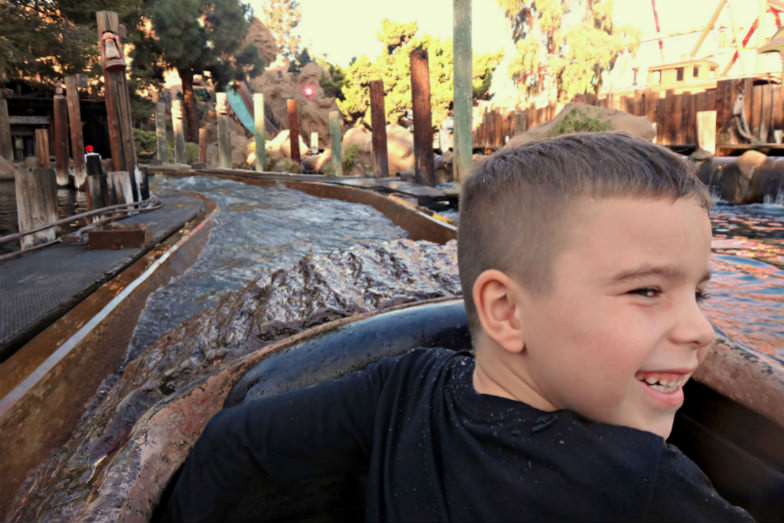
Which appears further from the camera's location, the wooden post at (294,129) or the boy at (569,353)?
the wooden post at (294,129)

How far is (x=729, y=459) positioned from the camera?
1.14 meters

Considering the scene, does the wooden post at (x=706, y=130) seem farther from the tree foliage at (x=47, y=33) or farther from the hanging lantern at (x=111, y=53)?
the tree foliage at (x=47, y=33)

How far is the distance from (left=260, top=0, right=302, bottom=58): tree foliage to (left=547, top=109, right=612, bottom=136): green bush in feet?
201

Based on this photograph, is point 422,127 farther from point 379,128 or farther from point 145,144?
point 145,144

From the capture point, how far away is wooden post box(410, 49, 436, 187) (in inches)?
404

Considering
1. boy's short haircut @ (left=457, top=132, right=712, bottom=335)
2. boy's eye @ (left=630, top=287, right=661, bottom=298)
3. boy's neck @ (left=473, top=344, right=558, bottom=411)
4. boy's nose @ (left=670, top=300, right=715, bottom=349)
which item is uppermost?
boy's short haircut @ (left=457, top=132, right=712, bottom=335)

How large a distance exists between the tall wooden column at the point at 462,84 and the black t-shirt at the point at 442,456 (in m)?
7.29

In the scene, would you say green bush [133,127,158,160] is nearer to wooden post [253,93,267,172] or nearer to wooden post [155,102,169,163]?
wooden post [155,102,169,163]

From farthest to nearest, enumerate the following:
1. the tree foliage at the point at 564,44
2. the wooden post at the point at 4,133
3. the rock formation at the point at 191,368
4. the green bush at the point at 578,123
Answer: the tree foliage at the point at 564,44
the wooden post at the point at 4,133
the green bush at the point at 578,123
the rock formation at the point at 191,368

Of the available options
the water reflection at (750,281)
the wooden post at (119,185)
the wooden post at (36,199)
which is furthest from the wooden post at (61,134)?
the water reflection at (750,281)

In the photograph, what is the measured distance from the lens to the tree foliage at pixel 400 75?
28.8 metres

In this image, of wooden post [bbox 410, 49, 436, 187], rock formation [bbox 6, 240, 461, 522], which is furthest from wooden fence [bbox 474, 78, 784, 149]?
rock formation [bbox 6, 240, 461, 522]

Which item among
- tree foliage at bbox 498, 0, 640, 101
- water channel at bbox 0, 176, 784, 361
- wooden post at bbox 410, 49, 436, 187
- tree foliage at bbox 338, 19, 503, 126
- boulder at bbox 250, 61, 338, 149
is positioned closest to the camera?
water channel at bbox 0, 176, 784, 361

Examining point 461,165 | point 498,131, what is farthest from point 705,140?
point 498,131
